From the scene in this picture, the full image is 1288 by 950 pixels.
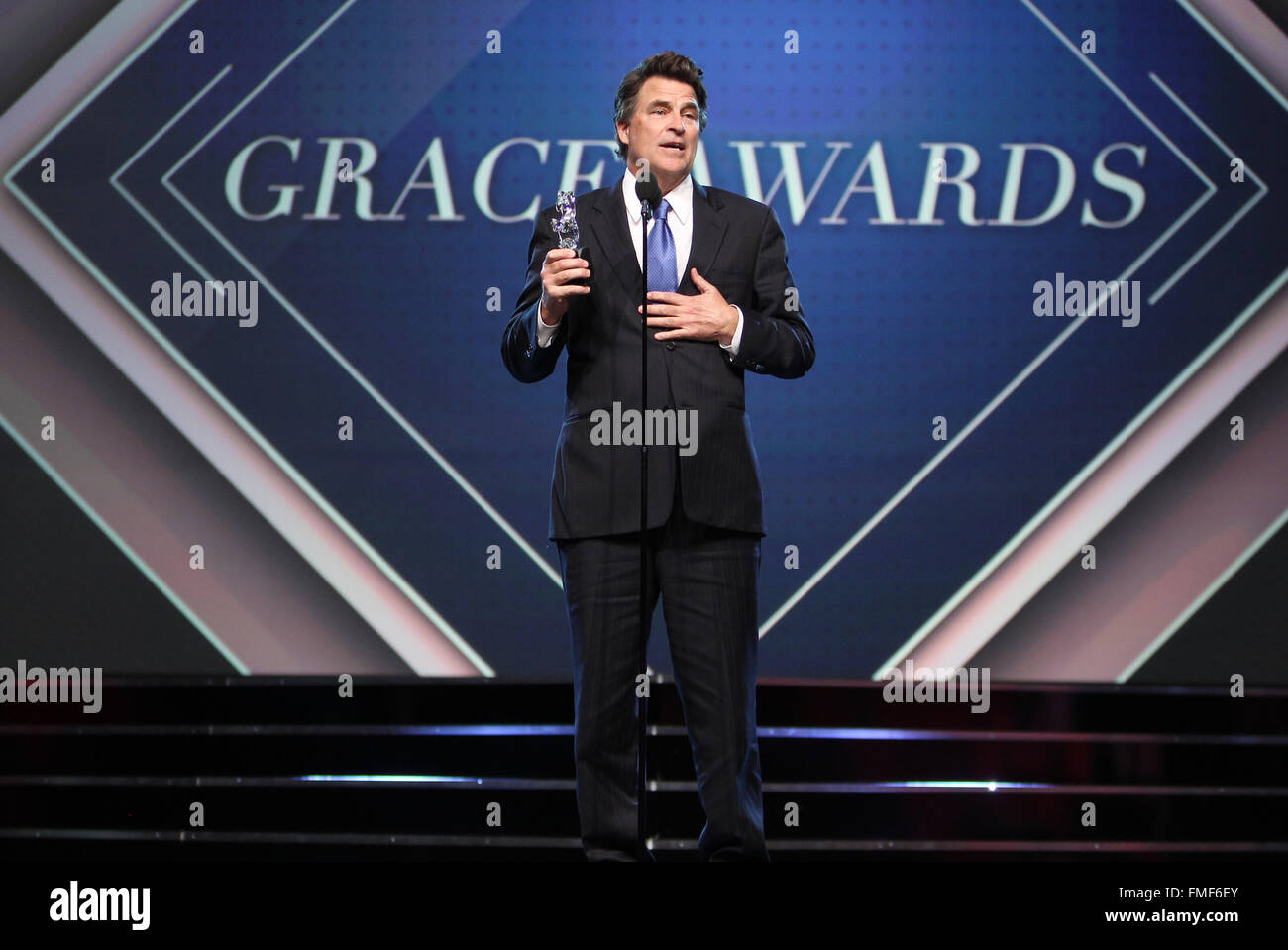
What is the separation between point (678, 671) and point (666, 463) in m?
0.41

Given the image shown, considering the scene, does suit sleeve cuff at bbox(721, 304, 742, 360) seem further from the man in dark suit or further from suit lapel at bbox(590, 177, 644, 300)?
suit lapel at bbox(590, 177, 644, 300)

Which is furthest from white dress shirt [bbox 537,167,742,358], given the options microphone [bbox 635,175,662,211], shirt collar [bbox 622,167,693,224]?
microphone [bbox 635,175,662,211]

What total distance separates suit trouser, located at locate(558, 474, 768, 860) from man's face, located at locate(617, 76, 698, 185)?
0.65 m

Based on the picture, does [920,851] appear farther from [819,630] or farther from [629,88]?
[629,88]

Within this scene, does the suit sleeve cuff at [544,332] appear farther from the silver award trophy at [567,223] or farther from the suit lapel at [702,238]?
the suit lapel at [702,238]

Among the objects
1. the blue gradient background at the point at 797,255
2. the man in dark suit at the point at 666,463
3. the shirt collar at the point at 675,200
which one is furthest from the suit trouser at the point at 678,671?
the blue gradient background at the point at 797,255

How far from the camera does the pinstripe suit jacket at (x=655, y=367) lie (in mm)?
2480

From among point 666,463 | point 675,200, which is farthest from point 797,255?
Result: point 666,463

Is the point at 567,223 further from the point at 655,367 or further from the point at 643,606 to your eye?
the point at 643,606

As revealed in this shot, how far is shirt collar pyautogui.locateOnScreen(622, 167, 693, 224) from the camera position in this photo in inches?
102

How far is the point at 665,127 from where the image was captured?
251 centimetres

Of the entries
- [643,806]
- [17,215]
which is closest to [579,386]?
[643,806]

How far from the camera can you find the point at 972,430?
13.4 feet
